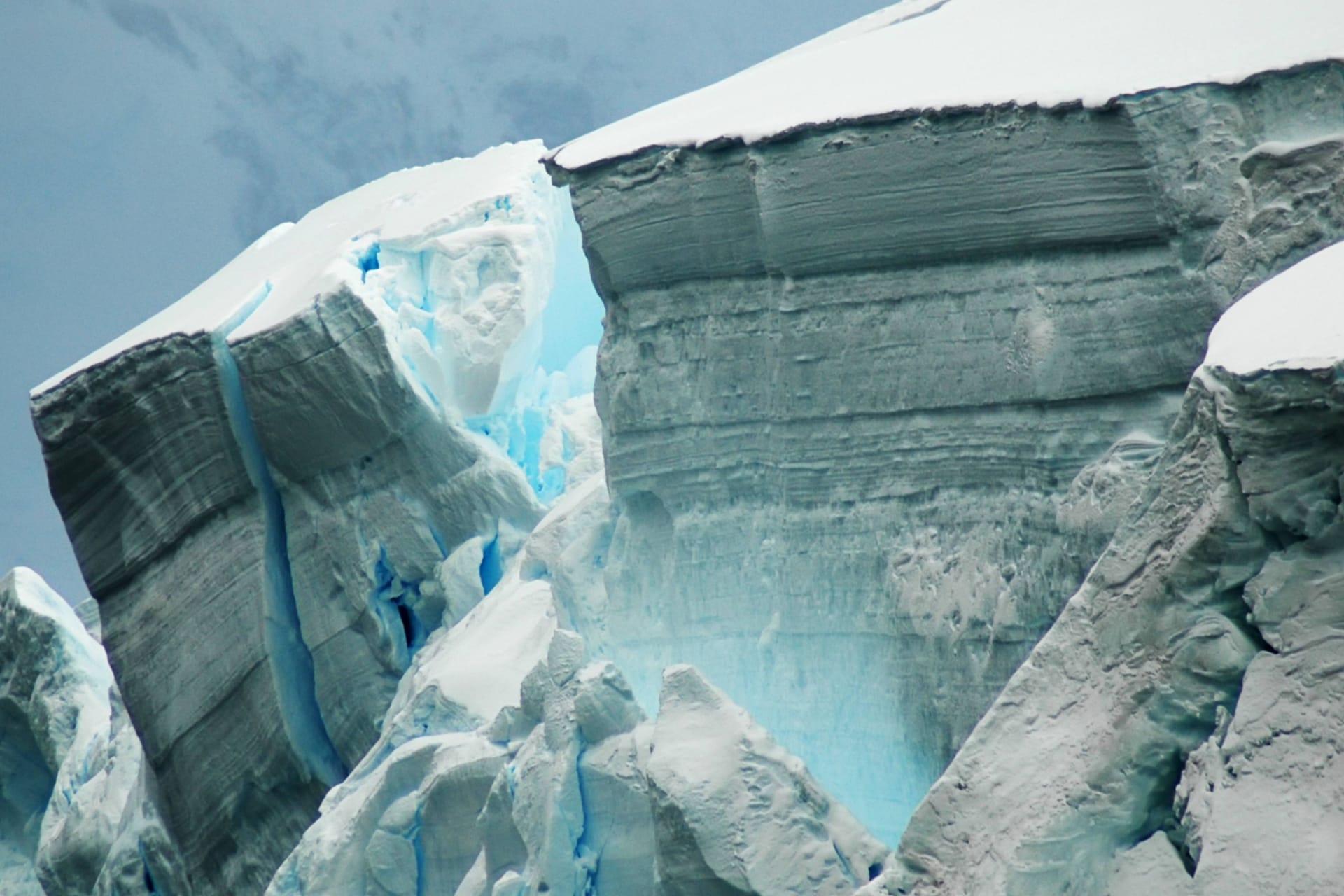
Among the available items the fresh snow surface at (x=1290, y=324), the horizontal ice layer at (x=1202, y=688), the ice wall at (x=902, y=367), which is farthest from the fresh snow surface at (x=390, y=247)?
the fresh snow surface at (x=1290, y=324)

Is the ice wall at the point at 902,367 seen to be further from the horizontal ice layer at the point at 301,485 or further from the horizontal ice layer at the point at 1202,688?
the horizontal ice layer at the point at 301,485

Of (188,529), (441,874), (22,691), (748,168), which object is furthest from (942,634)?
(22,691)

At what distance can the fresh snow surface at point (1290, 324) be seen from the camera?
3.15 meters

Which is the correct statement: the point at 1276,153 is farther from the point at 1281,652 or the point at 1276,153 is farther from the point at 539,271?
the point at 539,271

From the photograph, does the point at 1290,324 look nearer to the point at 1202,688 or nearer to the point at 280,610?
the point at 1202,688

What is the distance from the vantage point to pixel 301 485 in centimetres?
704

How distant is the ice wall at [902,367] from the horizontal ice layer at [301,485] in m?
1.29

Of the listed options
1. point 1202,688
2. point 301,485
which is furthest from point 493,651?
point 1202,688

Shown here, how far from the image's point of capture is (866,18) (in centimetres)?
688

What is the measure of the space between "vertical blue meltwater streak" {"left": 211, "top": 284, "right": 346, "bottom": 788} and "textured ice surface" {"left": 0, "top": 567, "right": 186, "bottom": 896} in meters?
0.97

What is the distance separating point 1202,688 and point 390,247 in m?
4.43

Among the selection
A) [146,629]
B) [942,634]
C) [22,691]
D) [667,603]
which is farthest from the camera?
[22,691]

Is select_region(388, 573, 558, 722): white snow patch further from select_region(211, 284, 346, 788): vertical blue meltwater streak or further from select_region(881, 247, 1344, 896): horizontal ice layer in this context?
select_region(881, 247, 1344, 896): horizontal ice layer

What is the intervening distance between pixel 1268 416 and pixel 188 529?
5.07 m
